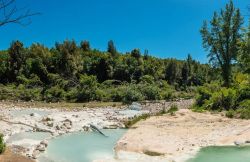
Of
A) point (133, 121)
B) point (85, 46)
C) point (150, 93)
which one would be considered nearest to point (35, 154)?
point (133, 121)

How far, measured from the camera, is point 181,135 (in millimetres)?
22609

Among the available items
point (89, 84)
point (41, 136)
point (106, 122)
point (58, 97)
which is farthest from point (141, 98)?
point (41, 136)

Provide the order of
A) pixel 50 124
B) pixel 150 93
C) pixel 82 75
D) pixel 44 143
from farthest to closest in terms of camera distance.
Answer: pixel 82 75 < pixel 150 93 < pixel 50 124 < pixel 44 143

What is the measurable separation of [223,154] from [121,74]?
2036 inches

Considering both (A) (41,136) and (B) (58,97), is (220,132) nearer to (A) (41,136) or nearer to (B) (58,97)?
(A) (41,136)

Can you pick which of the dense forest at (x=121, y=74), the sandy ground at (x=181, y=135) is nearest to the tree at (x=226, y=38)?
the dense forest at (x=121, y=74)

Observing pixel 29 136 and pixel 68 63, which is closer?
pixel 29 136

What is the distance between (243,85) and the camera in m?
32.7

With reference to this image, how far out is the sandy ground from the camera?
61.6 feet

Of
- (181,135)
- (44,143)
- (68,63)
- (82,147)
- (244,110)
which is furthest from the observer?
(68,63)

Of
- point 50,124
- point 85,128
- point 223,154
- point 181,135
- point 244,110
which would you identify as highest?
point 244,110

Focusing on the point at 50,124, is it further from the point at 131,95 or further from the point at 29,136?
the point at 131,95

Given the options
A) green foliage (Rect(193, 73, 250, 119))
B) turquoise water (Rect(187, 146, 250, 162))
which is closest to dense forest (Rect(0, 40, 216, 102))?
green foliage (Rect(193, 73, 250, 119))

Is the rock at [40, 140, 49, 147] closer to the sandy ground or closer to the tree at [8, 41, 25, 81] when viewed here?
the sandy ground
